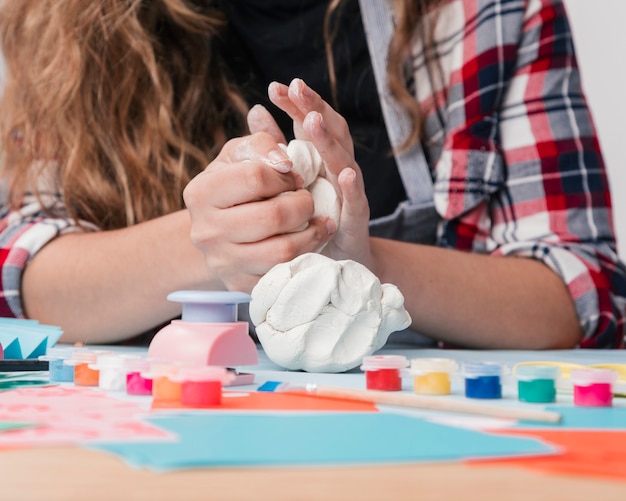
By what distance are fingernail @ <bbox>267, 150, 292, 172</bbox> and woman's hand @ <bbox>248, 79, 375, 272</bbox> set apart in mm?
32

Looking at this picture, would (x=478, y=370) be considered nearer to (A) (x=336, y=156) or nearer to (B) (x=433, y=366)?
(B) (x=433, y=366)

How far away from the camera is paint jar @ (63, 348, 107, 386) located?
19.3 inches

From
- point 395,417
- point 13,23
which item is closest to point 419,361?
point 395,417

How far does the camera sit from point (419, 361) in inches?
18.3

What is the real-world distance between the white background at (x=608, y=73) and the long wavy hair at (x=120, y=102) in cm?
81

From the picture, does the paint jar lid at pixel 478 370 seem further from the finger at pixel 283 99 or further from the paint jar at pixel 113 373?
the finger at pixel 283 99

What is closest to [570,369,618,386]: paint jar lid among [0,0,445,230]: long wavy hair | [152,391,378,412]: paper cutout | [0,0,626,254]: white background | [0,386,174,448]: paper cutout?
[152,391,378,412]: paper cutout

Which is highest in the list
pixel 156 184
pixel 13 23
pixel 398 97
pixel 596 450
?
pixel 13 23

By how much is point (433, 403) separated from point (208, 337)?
7.1 inches

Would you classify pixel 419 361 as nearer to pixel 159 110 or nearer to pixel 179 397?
pixel 179 397

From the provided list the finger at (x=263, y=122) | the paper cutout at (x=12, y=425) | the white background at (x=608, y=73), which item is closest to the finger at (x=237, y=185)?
the finger at (x=263, y=122)

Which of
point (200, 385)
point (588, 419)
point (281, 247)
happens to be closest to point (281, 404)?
point (200, 385)

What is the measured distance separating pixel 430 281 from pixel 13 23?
2.20 ft

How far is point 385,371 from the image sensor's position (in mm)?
483
